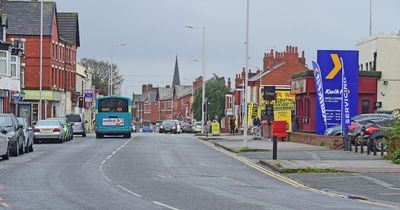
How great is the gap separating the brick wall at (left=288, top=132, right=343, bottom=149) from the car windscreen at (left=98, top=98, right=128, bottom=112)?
509 inches

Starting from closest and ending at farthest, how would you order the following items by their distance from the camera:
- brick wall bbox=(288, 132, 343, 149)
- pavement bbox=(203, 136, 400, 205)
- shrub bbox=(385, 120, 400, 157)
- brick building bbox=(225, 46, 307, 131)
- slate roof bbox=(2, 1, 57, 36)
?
pavement bbox=(203, 136, 400, 205) → shrub bbox=(385, 120, 400, 157) → brick wall bbox=(288, 132, 343, 149) → slate roof bbox=(2, 1, 57, 36) → brick building bbox=(225, 46, 307, 131)

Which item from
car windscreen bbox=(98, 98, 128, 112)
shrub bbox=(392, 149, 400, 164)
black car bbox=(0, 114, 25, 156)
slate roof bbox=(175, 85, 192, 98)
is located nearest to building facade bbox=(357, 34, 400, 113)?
car windscreen bbox=(98, 98, 128, 112)

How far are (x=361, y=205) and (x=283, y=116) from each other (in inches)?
1769

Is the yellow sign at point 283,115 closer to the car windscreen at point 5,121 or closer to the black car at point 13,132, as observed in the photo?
the black car at point 13,132

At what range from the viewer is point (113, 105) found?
5662 centimetres


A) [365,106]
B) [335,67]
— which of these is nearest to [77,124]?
[365,106]

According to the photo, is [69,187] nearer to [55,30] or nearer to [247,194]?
[247,194]

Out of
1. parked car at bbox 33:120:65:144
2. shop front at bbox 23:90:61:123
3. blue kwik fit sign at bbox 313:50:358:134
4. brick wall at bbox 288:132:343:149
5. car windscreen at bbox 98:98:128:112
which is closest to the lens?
brick wall at bbox 288:132:343:149

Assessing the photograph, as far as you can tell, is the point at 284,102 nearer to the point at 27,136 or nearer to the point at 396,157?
the point at 27,136

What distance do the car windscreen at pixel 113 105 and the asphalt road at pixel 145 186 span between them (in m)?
26.0

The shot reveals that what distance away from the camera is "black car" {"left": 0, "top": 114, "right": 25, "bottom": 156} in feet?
103

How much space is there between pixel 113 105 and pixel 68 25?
41.0 meters

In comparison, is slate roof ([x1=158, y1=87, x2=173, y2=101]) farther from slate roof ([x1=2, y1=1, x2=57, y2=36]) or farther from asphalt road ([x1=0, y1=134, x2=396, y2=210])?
asphalt road ([x1=0, y1=134, x2=396, y2=210])

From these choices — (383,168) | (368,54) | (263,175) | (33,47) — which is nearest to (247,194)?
(263,175)
